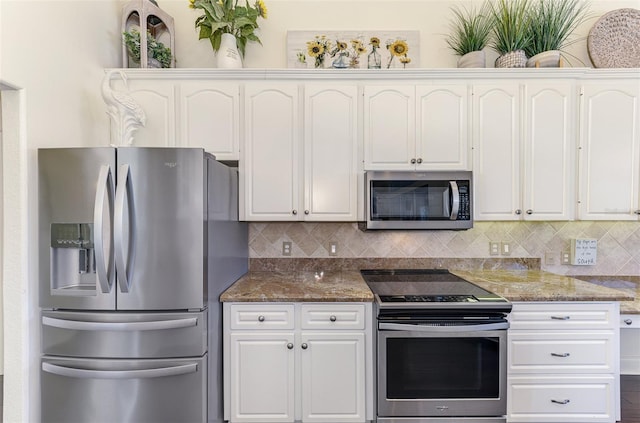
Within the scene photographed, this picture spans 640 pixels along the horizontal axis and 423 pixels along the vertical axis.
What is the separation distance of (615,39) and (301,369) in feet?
11.0

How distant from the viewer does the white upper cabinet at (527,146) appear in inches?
88.1

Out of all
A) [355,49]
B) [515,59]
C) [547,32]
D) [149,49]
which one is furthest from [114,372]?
[547,32]

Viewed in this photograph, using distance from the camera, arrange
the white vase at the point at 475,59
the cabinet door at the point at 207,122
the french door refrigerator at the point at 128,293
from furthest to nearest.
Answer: the white vase at the point at 475,59, the cabinet door at the point at 207,122, the french door refrigerator at the point at 128,293

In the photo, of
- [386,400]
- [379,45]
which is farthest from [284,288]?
[379,45]

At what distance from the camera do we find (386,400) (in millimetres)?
1811

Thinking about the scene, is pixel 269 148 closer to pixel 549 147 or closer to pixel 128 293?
pixel 128 293

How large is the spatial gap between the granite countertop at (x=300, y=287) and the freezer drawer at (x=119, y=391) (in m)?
0.46

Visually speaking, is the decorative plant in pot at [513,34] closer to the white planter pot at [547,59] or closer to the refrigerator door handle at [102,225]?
the white planter pot at [547,59]

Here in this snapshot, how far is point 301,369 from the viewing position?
1854mm

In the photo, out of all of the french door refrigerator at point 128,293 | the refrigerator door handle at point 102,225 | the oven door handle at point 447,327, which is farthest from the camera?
the oven door handle at point 447,327

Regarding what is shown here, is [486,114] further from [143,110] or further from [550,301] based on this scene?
[143,110]

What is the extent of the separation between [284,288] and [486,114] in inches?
71.7

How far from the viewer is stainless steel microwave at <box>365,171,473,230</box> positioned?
2164 millimetres

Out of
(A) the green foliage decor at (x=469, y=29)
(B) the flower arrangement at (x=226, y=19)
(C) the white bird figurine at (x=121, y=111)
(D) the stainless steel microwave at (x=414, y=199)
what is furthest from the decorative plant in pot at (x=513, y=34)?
(C) the white bird figurine at (x=121, y=111)
